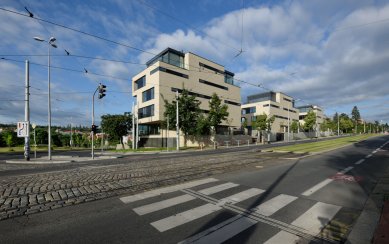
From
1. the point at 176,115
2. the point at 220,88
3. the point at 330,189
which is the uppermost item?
the point at 220,88

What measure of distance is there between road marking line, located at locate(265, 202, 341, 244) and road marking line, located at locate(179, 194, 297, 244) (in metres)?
0.61

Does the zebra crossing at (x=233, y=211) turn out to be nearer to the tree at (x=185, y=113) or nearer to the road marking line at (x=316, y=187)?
the road marking line at (x=316, y=187)

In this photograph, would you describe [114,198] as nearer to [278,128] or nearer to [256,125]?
[256,125]

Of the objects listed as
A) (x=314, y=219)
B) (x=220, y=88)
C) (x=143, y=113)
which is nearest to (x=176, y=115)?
(x=143, y=113)

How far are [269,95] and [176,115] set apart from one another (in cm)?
5067

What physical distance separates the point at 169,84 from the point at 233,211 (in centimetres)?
4099

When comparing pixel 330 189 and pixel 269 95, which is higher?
pixel 269 95

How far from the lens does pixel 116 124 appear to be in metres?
50.6

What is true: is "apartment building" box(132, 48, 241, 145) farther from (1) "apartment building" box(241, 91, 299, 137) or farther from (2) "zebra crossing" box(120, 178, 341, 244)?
(2) "zebra crossing" box(120, 178, 341, 244)

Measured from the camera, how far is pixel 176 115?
127 feet

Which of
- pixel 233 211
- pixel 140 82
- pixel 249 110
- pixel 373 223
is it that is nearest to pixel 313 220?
pixel 373 223

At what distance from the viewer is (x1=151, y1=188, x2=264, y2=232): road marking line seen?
4.61 meters

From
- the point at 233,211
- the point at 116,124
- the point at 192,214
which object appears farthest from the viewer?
the point at 116,124

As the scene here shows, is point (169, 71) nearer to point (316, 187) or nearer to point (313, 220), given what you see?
point (316, 187)
